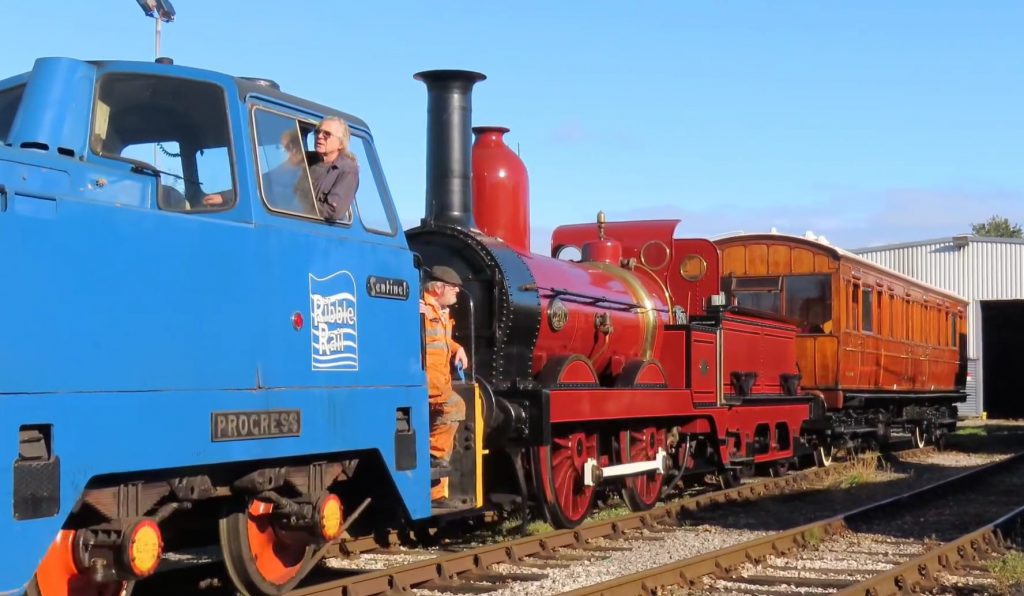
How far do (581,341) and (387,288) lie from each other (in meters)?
4.60

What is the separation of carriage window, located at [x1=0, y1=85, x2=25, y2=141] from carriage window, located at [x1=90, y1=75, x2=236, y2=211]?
39 centimetres

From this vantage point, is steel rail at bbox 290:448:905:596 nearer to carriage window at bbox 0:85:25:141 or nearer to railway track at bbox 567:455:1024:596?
railway track at bbox 567:455:1024:596

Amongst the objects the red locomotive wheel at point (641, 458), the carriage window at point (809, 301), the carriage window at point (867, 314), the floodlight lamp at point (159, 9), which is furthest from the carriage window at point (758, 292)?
the floodlight lamp at point (159, 9)

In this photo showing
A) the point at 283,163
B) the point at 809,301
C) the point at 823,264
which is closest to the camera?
the point at 283,163

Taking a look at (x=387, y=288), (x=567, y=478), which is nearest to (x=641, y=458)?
(x=567, y=478)

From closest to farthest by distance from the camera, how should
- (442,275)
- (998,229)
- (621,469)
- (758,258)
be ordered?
(442,275) → (621,469) → (758,258) → (998,229)

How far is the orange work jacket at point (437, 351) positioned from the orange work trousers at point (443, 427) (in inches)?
1.6

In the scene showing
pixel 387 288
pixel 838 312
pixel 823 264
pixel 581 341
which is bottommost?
pixel 581 341

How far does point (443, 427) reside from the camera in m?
7.63

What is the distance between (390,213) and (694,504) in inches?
263

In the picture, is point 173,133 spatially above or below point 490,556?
above

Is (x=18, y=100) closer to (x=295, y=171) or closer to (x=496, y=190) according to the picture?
(x=295, y=171)

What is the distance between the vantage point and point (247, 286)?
17.8 feet

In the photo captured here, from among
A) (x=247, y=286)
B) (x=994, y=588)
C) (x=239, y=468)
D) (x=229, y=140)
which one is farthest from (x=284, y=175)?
(x=994, y=588)
